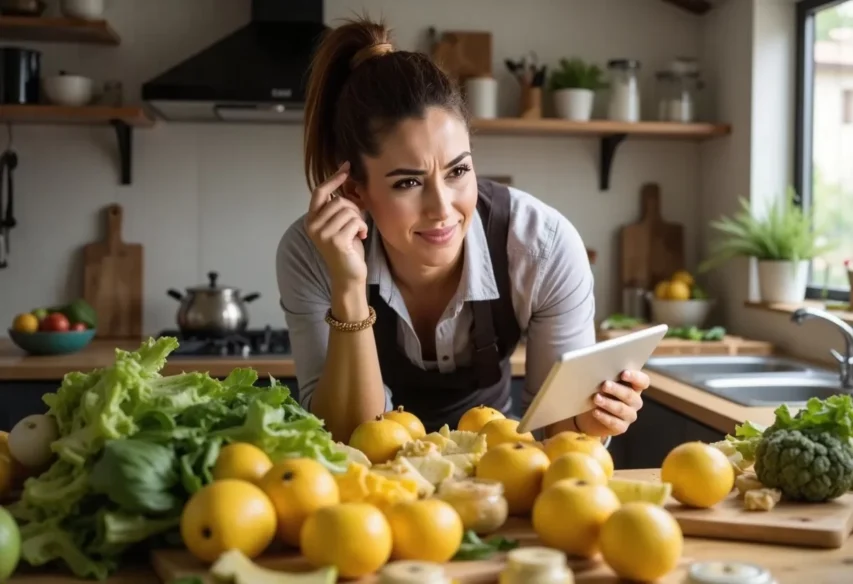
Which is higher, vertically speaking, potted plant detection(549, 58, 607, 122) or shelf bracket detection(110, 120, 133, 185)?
potted plant detection(549, 58, 607, 122)

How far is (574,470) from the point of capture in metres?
0.98

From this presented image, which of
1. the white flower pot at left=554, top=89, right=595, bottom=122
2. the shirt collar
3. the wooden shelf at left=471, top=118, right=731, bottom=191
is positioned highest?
the white flower pot at left=554, top=89, right=595, bottom=122

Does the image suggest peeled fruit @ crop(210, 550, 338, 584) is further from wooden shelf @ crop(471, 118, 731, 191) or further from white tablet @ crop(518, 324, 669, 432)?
wooden shelf @ crop(471, 118, 731, 191)

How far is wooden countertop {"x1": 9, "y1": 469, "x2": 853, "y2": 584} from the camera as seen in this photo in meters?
0.86

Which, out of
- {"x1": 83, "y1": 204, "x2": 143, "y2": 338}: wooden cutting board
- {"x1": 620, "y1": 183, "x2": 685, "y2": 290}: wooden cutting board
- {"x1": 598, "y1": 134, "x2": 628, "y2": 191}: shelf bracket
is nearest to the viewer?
{"x1": 83, "y1": 204, "x2": 143, "y2": 338}: wooden cutting board

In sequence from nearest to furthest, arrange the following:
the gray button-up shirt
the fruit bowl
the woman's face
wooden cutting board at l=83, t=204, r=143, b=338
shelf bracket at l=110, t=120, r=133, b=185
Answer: the woman's face < the gray button-up shirt < the fruit bowl < shelf bracket at l=110, t=120, r=133, b=185 < wooden cutting board at l=83, t=204, r=143, b=338

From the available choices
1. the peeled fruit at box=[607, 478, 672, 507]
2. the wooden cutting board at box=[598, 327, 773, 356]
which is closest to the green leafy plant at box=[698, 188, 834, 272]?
the wooden cutting board at box=[598, 327, 773, 356]

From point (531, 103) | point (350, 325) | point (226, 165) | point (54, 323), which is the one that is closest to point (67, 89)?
point (226, 165)

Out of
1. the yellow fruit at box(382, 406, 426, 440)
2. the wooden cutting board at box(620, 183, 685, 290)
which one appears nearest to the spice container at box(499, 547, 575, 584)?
the yellow fruit at box(382, 406, 426, 440)

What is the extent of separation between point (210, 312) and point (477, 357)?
4.77ft

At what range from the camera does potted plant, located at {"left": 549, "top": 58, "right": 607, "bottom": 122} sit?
327cm

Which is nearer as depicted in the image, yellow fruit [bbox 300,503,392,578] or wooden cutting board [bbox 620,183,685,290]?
Result: yellow fruit [bbox 300,503,392,578]

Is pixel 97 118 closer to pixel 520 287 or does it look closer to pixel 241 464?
pixel 520 287

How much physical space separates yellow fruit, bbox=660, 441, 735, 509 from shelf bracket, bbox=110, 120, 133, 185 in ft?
8.47
